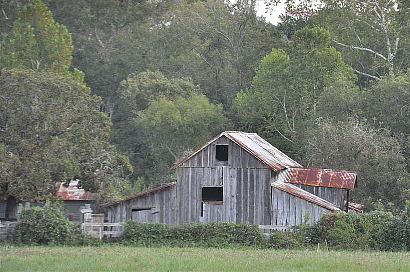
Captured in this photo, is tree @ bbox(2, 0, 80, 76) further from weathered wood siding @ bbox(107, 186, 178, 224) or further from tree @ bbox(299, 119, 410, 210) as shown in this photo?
tree @ bbox(299, 119, 410, 210)

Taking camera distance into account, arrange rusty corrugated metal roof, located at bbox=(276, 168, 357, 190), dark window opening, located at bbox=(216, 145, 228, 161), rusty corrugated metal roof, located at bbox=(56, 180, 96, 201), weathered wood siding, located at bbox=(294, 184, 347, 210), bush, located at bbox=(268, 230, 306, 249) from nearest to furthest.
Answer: bush, located at bbox=(268, 230, 306, 249)
dark window opening, located at bbox=(216, 145, 228, 161)
rusty corrugated metal roof, located at bbox=(276, 168, 357, 190)
weathered wood siding, located at bbox=(294, 184, 347, 210)
rusty corrugated metal roof, located at bbox=(56, 180, 96, 201)

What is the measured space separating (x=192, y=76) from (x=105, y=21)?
8885mm

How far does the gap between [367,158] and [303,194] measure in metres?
9.70

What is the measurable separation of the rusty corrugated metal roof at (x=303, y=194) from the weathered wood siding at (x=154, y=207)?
5.39 meters

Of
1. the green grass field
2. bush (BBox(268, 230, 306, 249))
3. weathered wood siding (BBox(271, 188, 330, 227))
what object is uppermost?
weathered wood siding (BBox(271, 188, 330, 227))

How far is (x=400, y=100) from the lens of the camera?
61688 mm

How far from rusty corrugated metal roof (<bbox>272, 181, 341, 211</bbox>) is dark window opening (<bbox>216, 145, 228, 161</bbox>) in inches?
113

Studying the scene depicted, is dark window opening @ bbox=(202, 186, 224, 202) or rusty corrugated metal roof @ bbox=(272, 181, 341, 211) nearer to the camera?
rusty corrugated metal roof @ bbox=(272, 181, 341, 211)

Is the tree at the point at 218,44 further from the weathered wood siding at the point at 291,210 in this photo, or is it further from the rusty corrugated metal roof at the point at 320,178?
the weathered wood siding at the point at 291,210

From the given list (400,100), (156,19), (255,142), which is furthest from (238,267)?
(156,19)

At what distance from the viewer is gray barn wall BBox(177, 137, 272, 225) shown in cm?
4816

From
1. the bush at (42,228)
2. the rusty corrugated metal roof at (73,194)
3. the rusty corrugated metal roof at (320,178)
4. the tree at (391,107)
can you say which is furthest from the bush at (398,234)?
the rusty corrugated metal roof at (73,194)

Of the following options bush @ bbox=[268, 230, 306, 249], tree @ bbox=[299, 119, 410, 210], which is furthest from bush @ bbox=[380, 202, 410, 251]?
tree @ bbox=[299, 119, 410, 210]

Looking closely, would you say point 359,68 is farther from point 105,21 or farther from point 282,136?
point 105,21
